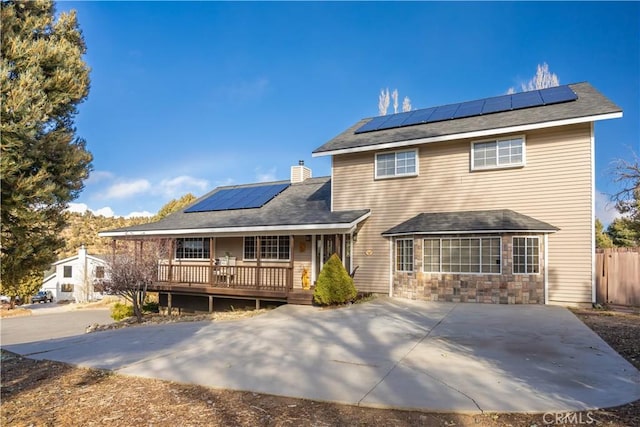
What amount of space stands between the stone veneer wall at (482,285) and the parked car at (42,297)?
→ 36.6m

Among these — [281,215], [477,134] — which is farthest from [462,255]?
[281,215]

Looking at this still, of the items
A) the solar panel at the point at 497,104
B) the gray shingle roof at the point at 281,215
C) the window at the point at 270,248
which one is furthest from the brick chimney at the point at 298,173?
the solar panel at the point at 497,104

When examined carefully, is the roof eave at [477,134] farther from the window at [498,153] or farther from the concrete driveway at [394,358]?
the concrete driveway at [394,358]

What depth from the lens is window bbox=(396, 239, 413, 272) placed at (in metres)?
13.4

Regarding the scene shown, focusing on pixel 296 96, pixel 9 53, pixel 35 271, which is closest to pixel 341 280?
pixel 35 271

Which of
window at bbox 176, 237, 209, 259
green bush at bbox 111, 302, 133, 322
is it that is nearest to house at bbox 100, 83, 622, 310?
window at bbox 176, 237, 209, 259

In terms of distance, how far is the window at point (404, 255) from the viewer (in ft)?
43.8

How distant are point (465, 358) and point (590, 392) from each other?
69.0 inches

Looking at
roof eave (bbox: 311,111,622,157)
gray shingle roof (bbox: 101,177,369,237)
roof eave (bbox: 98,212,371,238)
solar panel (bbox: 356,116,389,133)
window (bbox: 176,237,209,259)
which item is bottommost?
window (bbox: 176,237,209,259)

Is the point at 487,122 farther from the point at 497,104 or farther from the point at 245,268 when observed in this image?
the point at 245,268

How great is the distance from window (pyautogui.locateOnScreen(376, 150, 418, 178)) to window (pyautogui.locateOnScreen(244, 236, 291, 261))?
477 cm

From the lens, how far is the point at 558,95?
1373cm

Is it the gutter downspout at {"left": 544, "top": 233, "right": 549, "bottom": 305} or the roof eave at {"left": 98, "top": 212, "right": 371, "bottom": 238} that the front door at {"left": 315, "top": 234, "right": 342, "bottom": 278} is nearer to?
the roof eave at {"left": 98, "top": 212, "right": 371, "bottom": 238}

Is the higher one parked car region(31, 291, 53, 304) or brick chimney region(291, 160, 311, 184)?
brick chimney region(291, 160, 311, 184)
